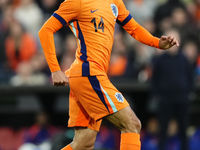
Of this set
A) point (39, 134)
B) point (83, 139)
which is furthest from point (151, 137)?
point (83, 139)

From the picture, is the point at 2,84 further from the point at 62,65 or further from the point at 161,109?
the point at 161,109

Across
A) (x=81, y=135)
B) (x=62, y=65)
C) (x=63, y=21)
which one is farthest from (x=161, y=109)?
(x=63, y=21)

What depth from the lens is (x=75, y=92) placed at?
12.3 ft

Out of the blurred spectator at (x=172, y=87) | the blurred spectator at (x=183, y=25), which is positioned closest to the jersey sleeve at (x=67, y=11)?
the blurred spectator at (x=172, y=87)

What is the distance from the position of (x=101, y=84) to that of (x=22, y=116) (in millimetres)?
4600

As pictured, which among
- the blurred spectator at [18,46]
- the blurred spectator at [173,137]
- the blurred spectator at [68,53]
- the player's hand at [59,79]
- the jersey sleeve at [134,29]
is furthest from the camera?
the blurred spectator at [18,46]

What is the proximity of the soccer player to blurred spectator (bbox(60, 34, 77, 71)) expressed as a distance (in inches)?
138

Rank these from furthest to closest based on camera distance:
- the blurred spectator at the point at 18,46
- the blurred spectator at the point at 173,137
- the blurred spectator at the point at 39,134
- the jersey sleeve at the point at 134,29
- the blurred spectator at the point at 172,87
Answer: the blurred spectator at the point at 18,46
the blurred spectator at the point at 39,134
the blurred spectator at the point at 173,137
the blurred spectator at the point at 172,87
the jersey sleeve at the point at 134,29

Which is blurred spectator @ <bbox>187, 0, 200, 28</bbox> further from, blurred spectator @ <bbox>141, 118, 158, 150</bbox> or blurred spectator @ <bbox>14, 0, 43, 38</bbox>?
blurred spectator @ <bbox>14, 0, 43, 38</bbox>

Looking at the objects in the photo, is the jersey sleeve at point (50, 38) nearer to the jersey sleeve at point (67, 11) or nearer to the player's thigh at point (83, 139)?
the jersey sleeve at point (67, 11)

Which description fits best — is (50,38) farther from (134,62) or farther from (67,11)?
(134,62)

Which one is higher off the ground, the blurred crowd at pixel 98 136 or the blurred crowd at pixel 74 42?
the blurred crowd at pixel 74 42

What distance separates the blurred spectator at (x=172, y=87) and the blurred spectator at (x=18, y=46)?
2.86m

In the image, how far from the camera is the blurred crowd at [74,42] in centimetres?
727
